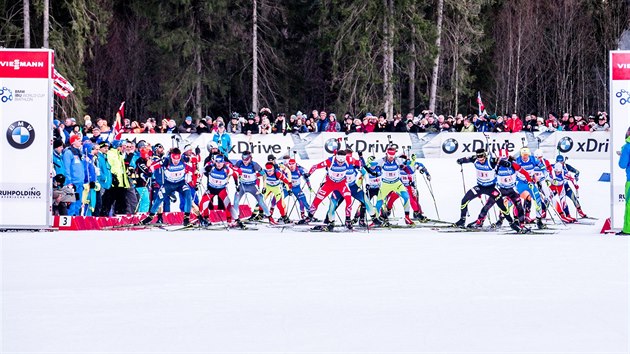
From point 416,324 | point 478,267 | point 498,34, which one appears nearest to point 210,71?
point 498,34

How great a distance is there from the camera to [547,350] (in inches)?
371

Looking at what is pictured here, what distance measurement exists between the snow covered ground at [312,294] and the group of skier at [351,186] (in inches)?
74.8

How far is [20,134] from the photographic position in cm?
2052

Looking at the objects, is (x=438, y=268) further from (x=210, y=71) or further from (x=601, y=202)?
(x=210, y=71)

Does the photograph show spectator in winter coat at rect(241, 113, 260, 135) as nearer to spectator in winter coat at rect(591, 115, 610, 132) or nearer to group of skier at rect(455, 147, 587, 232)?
spectator in winter coat at rect(591, 115, 610, 132)

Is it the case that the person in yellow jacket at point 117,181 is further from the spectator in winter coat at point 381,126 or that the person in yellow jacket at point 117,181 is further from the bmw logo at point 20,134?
the spectator in winter coat at point 381,126

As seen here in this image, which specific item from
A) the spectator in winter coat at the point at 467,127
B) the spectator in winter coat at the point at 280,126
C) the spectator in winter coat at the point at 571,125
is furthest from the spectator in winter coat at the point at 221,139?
the spectator in winter coat at the point at 571,125

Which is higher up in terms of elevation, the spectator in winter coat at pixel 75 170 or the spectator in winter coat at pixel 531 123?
the spectator in winter coat at pixel 531 123

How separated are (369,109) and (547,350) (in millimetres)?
38381

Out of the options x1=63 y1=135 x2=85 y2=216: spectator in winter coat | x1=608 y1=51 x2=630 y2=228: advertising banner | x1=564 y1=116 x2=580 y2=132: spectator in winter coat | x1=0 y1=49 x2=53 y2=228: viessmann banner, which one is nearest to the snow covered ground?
x1=0 y1=49 x2=53 y2=228: viessmann banner

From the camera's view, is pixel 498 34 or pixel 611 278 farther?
pixel 498 34

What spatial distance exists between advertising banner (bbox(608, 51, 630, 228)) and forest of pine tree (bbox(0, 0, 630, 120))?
87.5 ft

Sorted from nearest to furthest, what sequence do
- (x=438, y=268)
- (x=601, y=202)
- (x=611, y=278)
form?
(x=611, y=278) → (x=438, y=268) → (x=601, y=202)

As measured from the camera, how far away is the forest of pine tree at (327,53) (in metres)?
47.2
